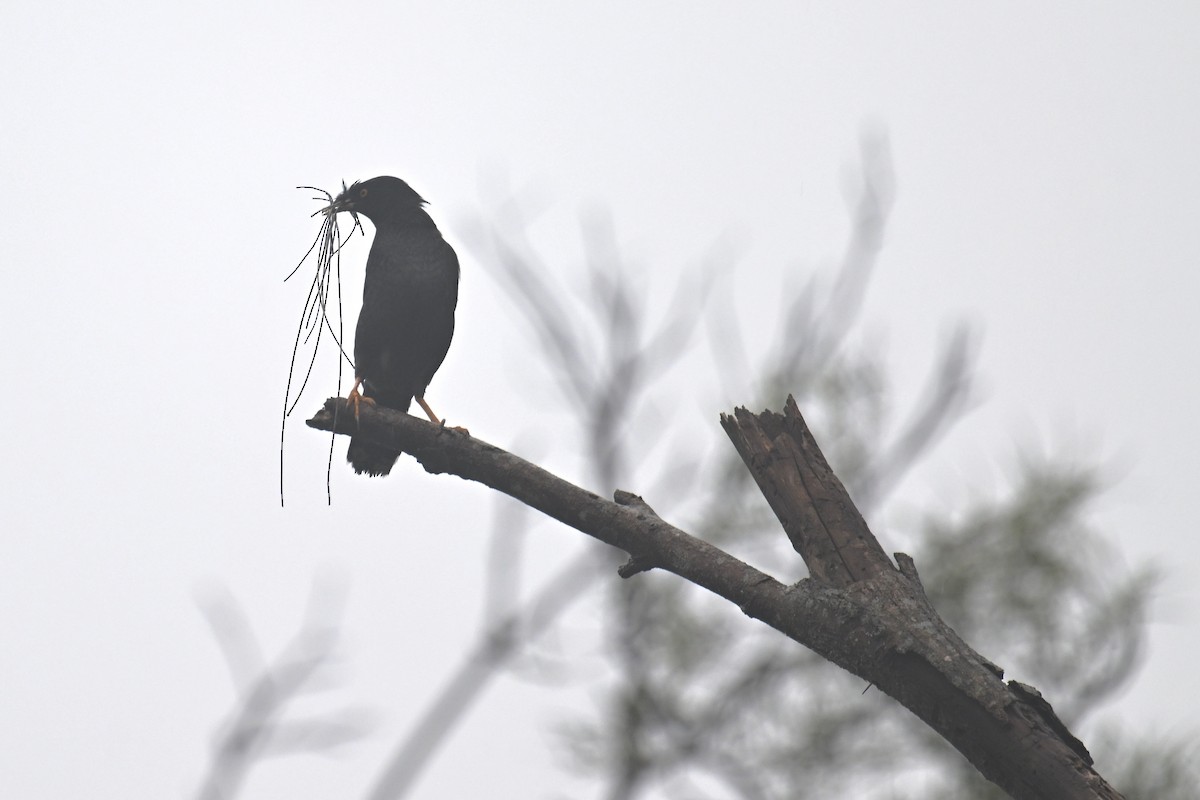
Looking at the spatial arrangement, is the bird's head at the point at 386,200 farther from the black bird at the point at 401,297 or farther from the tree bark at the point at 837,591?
the tree bark at the point at 837,591

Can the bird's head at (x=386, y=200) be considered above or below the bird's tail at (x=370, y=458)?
above

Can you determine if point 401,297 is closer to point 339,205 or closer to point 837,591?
point 339,205

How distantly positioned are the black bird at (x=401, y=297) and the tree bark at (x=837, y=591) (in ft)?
8.99

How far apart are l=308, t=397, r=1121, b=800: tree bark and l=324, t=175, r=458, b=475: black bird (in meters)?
2.74

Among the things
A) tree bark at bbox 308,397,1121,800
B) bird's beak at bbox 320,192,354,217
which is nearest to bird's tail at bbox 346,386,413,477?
bird's beak at bbox 320,192,354,217

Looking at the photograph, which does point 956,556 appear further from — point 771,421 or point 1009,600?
point 771,421

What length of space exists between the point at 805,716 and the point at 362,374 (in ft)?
13.3

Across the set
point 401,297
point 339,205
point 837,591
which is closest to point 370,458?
point 401,297

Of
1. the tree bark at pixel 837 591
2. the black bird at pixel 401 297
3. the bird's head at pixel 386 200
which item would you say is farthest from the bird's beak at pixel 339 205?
the tree bark at pixel 837 591

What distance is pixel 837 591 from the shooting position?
2.82 metres

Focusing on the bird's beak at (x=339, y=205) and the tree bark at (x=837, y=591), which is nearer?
the tree bark at (x=837, y=591)

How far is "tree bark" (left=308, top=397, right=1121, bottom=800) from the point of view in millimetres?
2449

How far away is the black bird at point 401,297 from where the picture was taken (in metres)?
6.16

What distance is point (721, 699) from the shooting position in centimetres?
648
